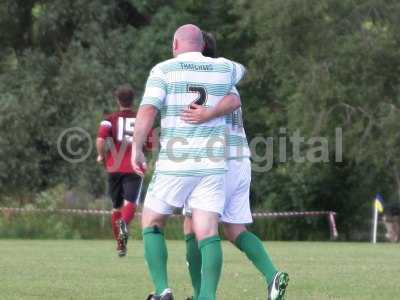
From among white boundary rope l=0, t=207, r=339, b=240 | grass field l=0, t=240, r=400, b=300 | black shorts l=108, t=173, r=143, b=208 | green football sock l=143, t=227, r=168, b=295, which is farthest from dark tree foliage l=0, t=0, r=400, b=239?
green football sock l=143, t=227, r=168, b=295

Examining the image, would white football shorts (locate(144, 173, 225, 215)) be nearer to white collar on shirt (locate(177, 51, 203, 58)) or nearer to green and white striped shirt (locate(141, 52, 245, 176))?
green and white striped shirt (locate(141, 52, 245, 176))

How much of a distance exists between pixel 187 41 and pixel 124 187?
7717mm

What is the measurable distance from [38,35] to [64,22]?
46.5 inches

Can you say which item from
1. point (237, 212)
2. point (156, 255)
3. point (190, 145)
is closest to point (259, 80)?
point (237, 212)

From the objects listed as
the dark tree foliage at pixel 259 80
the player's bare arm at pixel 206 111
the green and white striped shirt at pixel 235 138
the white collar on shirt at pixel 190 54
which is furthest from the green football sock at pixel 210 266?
the dark tree foliage at pixel 259 80

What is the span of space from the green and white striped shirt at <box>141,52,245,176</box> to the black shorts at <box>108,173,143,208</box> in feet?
24.5

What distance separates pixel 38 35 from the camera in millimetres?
37188

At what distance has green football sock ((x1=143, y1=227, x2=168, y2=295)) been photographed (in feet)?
26.0

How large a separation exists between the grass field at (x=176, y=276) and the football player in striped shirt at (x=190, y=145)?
143cm

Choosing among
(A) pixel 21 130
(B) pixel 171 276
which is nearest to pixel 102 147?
(B) pixel 171 276

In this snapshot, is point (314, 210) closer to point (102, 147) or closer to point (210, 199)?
point (102, 147)

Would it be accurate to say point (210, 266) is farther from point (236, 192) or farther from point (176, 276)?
point (176, 276)

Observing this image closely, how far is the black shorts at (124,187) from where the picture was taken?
15.4 meters

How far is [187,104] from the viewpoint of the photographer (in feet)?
25.5
